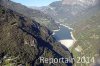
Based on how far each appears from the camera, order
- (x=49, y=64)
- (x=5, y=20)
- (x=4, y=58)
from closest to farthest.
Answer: (x=4, y=58), (x=49, y=64), (x=5, y=20)

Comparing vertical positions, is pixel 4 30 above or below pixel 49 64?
above

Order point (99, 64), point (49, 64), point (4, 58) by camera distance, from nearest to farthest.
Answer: point (99, 64)
point (4, 58)
point (49, 64)

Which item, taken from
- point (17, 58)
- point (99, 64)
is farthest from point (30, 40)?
point (99, 64)

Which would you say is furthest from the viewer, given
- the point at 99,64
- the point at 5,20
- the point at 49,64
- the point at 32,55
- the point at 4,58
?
the point at 5,20

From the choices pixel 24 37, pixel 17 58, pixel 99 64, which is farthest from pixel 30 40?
pixel 99 64

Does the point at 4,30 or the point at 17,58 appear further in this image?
the point at 4,30

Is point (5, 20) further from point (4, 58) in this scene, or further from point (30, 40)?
point (4, 58)

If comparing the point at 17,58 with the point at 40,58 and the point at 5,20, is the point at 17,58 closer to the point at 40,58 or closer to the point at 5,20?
the point at 40,58

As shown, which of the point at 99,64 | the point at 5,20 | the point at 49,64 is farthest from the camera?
the point at 5,20

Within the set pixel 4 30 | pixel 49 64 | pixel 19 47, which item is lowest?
pixel 49 64
